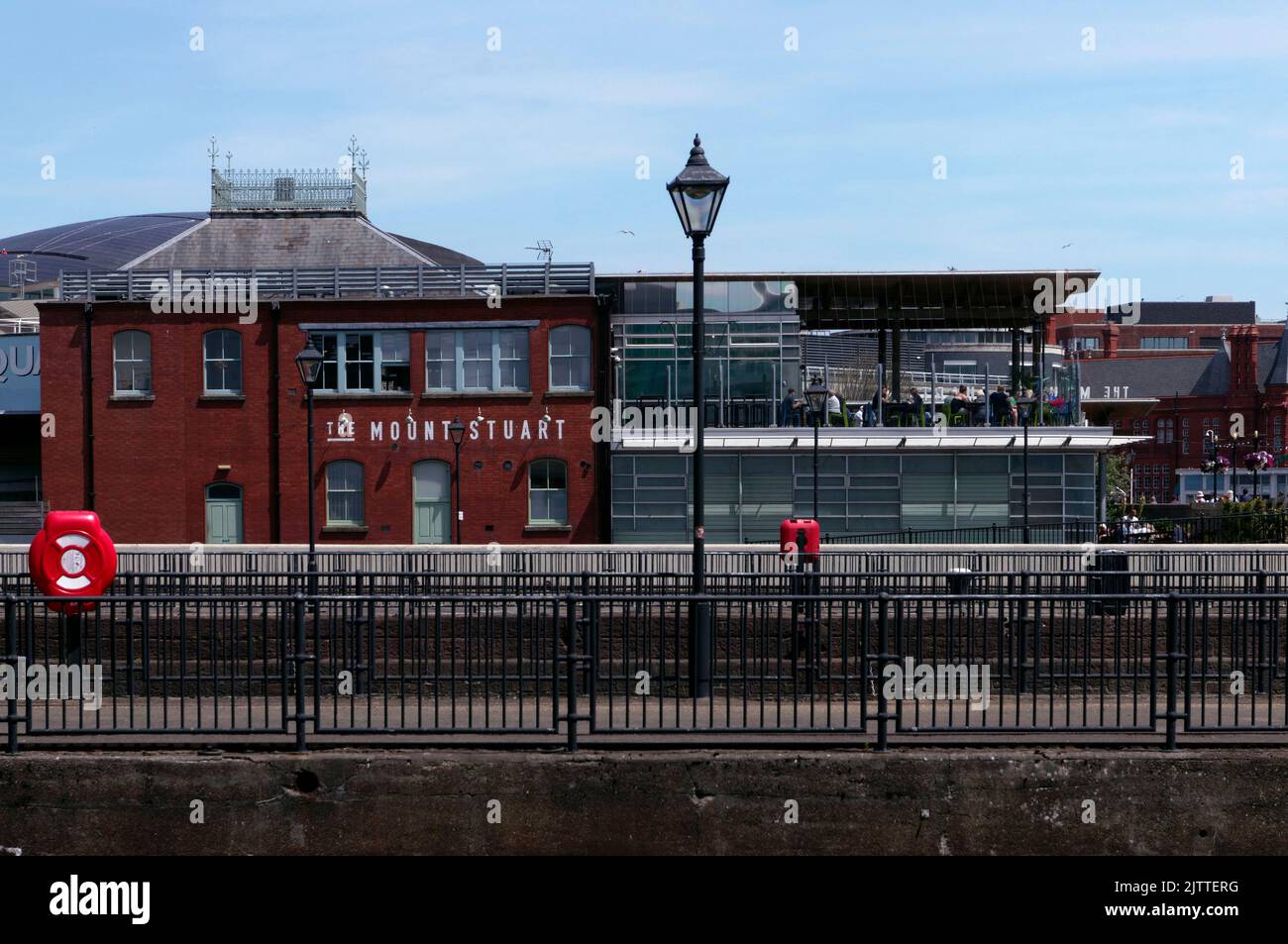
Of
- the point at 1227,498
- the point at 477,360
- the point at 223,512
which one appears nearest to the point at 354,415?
the point at 477,360

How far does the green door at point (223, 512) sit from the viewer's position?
4162 cm

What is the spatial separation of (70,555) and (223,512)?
90.4 feet

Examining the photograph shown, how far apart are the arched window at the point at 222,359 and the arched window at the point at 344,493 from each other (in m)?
3.60

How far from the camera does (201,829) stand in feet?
34.3

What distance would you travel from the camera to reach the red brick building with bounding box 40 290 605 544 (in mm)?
41094

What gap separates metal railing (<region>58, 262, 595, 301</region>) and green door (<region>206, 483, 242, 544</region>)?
5.50 metres

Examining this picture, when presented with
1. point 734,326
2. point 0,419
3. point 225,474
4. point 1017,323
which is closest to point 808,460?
point 734,326

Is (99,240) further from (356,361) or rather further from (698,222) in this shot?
(698,222)

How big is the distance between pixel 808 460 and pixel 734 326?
438 centimetres

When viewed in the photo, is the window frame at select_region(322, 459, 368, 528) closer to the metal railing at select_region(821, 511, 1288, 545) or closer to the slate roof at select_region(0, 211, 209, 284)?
the metal railing at select_region(821, 511, 1288, 545)

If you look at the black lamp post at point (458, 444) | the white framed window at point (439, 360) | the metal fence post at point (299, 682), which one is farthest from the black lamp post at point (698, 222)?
the white framed window at point (439, 360)

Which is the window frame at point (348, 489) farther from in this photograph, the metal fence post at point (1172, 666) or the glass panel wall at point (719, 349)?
the metal fence post at point (1172, 666)
